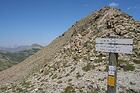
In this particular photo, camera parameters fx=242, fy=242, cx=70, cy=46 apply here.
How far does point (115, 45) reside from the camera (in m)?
12.2

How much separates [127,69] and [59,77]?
24.1 ft

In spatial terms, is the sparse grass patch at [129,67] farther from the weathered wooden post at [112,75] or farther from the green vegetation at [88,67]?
the weathered wooden post at [112,75]

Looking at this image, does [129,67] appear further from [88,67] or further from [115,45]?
[115,45]

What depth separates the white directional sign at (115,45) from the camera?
11.8 meters

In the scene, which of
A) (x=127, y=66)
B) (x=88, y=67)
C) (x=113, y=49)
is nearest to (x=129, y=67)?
(x=127, y=66)

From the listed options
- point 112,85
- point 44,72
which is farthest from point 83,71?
point 112,85

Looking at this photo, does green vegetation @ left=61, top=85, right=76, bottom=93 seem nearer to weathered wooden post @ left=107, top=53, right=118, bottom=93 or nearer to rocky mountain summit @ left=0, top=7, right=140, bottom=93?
rocky mountain summit @ left=0, top=7, right=140, bottom=93

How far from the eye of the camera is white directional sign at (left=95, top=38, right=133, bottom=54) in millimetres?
11773

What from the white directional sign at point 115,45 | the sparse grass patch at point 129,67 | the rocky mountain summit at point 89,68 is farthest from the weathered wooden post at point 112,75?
the sparse grass patch at point 129,67

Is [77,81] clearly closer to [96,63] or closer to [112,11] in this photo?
[96,63]

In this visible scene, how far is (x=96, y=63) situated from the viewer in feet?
86.1

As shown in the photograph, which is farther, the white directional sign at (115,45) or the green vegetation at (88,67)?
the green vegetation at (88,67)

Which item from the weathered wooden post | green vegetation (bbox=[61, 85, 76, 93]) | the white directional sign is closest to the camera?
the white directional sign

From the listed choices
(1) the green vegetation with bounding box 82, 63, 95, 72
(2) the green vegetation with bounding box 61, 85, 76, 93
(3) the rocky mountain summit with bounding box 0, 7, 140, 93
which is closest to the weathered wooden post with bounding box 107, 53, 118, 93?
(3) the rocky mountain summit with bounding box 0, 7, 140, 93
